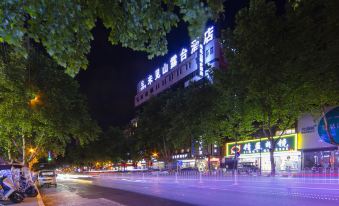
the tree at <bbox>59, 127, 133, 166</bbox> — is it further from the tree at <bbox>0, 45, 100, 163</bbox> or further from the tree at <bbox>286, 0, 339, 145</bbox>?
the tree at <bbox>286, 0, 339, 145</bbox>

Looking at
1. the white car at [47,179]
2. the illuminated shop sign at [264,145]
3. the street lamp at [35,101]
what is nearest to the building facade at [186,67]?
the illuminated shop sign at [264,145]

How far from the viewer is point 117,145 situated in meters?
98.1

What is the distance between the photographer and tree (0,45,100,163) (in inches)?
910

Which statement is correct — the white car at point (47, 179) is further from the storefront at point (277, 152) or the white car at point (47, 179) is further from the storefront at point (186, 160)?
the storefront at point (186, 160)

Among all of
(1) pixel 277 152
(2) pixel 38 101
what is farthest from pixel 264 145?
(2) pixel 38 101

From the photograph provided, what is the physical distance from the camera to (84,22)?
5195 millimetres

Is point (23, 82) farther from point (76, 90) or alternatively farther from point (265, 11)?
point (265, 11)

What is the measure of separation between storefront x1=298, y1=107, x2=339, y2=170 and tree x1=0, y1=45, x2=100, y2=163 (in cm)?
2389

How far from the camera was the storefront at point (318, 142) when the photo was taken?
40.5m

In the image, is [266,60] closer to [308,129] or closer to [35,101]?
[308,129]

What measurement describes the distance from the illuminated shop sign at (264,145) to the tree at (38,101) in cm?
1870

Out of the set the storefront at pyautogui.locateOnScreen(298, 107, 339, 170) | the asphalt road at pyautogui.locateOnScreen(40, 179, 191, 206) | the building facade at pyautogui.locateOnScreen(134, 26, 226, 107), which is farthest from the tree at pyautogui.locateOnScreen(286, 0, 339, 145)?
the building facade at pyautogui.locateOnScreen(134, 26, 226, 107)

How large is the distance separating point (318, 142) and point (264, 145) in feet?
33.0

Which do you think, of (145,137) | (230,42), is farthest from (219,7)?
(145,137)
